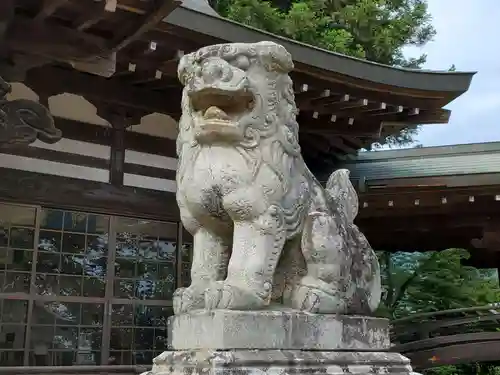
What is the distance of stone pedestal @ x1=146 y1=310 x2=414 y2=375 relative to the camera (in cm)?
224

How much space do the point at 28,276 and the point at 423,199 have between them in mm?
4222

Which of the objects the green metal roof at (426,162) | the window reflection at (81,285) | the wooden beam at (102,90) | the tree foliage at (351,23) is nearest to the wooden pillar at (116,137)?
the wooden beam at (102,90)

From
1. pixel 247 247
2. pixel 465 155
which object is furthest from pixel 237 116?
pixel 465 155

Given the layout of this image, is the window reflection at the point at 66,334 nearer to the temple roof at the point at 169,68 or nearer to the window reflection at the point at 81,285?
the window reflection at the point at 81,285

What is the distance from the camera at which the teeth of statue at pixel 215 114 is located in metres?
2.44

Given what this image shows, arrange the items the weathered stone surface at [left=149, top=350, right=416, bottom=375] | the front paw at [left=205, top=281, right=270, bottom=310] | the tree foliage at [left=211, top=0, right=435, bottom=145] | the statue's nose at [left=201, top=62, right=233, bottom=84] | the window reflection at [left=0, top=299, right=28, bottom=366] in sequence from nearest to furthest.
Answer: the weathered stone surface at [left=149, top=350, right=416, bottom=375]
the front paw at [left=205, top=281, right=270, bottom=310]
the statue's nose at [left=201, top=62, right=233, bottom=84]
the window reflection at [left=0, top=299, right=28, bottom=366]
the tree foliage at [left=211, top=0, right=435, bottom=145]

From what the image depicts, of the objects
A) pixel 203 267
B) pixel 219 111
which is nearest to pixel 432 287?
pixel 203 267

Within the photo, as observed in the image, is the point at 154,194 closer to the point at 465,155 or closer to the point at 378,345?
the point at 378,345

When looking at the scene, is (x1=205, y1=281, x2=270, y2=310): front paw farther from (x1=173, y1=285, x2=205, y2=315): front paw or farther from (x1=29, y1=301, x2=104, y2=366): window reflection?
(x1=29, y1=301, x2=104, y2=366): window reflection

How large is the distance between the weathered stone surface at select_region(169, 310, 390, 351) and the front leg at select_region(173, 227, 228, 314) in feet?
0.24

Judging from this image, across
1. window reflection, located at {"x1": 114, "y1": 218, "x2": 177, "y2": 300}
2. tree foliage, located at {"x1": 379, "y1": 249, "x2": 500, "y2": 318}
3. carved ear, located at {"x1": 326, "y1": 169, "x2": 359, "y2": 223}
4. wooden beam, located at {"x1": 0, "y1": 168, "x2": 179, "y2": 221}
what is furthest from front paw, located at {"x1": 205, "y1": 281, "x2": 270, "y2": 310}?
tree foliage, located at {"x1": 379, "y1": 249, "x2": 500, "y2": 318}

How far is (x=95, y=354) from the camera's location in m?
5.87

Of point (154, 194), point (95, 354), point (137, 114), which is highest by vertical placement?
point (137, 114)

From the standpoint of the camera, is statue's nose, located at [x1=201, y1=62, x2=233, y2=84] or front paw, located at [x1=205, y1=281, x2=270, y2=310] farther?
statue's nose, located at [x1=201, y1=62, x2=233, y2=84]
